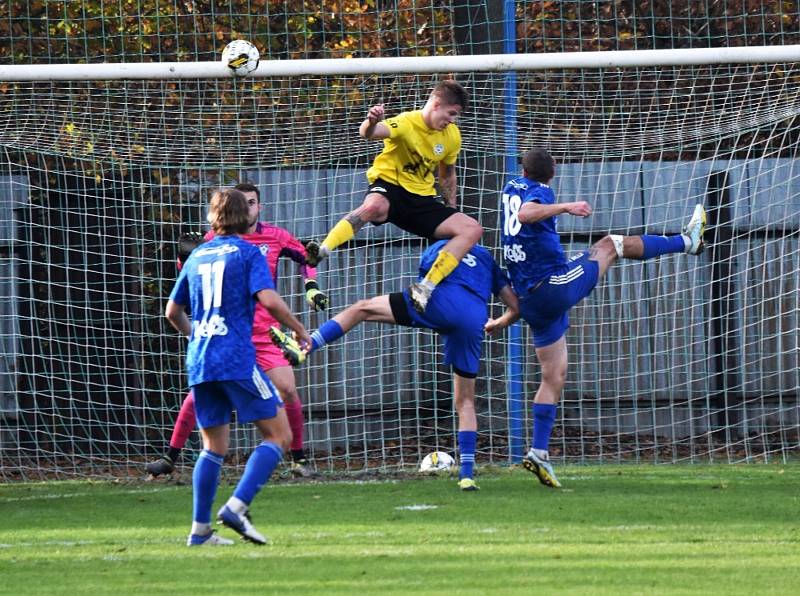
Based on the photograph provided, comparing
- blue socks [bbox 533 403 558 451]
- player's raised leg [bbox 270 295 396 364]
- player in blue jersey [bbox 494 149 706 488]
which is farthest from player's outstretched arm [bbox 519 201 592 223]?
blue socks [bbox 533 403 558 451]

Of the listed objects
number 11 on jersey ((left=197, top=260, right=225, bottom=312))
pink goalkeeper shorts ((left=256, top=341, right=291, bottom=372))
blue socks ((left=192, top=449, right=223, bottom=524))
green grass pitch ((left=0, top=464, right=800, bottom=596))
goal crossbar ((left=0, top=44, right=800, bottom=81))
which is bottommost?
green grass pitch ((left=0, top=464, right=800, bottom=596))

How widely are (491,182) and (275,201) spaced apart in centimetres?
189

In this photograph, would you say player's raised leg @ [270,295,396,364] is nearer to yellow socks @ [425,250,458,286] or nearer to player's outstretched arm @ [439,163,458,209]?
yellow socks @ [425,250,458,286]

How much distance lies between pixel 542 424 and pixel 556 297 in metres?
0.86

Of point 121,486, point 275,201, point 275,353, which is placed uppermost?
point 275,201

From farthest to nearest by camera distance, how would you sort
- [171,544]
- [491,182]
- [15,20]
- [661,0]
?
[661,0] → [15,20] → [491,182] → [171,544]

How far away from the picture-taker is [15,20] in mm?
12422

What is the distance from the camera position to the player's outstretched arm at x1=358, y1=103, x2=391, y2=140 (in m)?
8.64

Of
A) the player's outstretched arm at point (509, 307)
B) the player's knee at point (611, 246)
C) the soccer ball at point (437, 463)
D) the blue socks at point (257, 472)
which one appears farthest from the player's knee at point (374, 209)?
the blue socks at point (257, 472)

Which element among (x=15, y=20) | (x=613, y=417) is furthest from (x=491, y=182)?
(x=15, y=20)

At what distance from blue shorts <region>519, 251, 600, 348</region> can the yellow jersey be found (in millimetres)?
1065

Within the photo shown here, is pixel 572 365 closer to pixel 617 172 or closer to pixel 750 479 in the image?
pixel 617 172

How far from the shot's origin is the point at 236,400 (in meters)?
6.52

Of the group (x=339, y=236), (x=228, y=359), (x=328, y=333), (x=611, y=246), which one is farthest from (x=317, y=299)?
(x=228, y=359)
